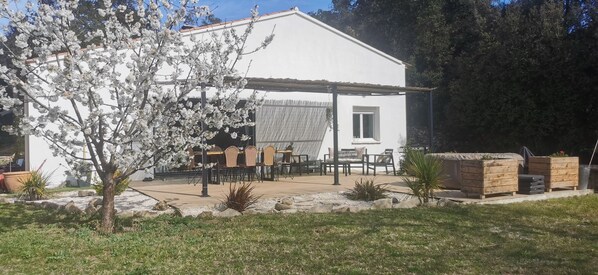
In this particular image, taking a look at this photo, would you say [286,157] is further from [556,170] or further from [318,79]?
[556,170]

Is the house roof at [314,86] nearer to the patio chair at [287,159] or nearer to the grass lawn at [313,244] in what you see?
the patio chair at [287,159]

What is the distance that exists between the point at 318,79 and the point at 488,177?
817 cm

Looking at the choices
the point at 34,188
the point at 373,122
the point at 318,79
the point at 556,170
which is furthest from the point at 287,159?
the point at 556,170

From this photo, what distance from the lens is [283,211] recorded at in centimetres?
896

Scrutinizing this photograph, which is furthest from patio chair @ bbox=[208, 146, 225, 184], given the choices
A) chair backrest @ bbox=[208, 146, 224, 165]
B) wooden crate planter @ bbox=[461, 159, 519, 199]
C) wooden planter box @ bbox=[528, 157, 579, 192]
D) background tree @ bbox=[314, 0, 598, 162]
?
background tree @ bbox=[314, 0, 598, 162]

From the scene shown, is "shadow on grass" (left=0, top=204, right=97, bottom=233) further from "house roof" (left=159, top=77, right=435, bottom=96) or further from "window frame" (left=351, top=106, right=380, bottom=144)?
"window frame" (left=351, top=106, right=380, bottom=144)

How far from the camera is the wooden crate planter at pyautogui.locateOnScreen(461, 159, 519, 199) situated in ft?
34.2

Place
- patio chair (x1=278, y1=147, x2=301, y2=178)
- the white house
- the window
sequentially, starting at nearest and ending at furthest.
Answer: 1. patio chair (x1=278, y1=147, x2=301, y2=178)
2. the white house
3. the window

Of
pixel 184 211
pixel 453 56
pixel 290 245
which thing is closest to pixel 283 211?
pixel 184 211

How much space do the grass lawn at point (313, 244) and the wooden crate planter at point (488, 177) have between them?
56.2 inches

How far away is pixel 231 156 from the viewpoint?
12.6 metres

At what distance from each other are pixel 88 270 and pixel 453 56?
21576 mm

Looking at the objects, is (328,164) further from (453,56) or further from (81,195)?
(453,56)

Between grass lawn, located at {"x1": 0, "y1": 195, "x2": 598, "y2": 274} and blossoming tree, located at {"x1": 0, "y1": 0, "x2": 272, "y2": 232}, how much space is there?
0.96 metres
